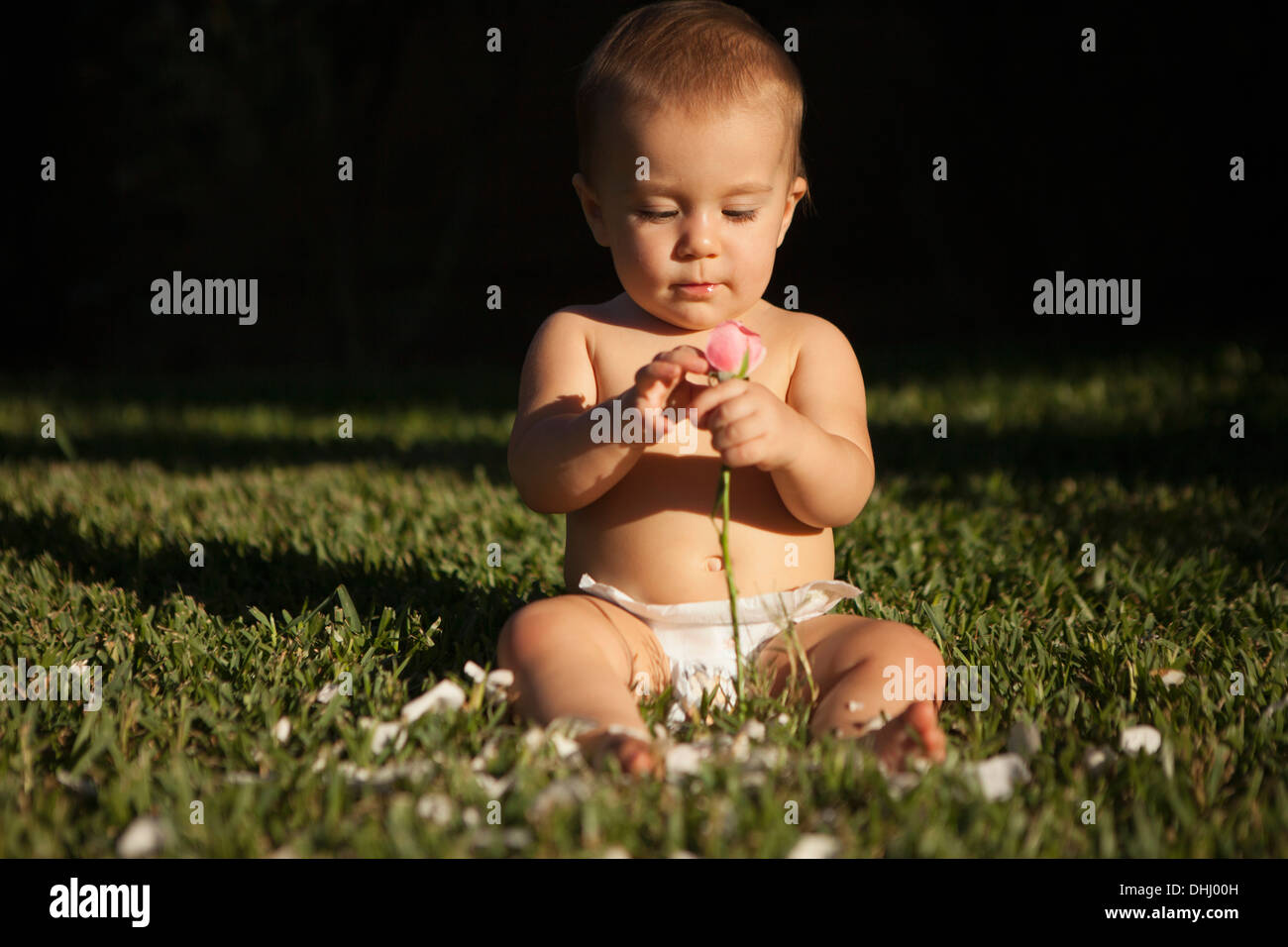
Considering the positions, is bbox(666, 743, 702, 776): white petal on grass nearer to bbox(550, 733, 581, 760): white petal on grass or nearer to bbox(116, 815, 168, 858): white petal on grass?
bbox(550, 733, 581, 760): white petal on grass

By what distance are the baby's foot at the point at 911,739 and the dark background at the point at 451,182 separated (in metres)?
7.14

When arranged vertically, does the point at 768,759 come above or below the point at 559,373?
below

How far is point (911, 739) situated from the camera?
169cm

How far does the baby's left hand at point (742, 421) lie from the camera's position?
1.81 m

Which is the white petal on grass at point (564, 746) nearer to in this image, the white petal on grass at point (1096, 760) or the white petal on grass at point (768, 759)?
the white petal on grass at point (768, 759)

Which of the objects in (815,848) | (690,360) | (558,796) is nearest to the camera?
(815,848)

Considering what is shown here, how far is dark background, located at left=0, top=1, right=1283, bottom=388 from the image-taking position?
877 cm

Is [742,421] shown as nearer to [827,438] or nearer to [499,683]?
[827,438]

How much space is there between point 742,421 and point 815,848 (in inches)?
A: 26.8

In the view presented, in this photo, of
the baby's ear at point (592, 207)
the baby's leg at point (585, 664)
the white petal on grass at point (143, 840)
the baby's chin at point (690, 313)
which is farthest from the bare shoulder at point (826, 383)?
the white petal on grass at point (143, 840)

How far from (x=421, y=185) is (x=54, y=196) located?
2814mm

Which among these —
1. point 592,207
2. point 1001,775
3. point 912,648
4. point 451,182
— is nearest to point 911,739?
point 1001,775
